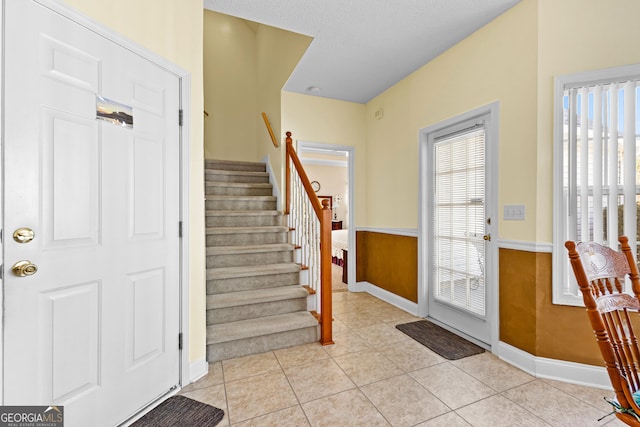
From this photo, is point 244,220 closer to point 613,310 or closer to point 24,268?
point 24,268

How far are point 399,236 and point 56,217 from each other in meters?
3.15

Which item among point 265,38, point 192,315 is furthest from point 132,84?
point 265,38

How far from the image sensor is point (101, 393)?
1529 mm

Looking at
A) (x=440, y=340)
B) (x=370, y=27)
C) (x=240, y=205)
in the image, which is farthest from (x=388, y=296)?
(x=370, y=27)

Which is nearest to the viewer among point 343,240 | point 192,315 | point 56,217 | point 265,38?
point 56,217

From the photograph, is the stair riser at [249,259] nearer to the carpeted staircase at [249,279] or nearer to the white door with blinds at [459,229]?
the carpeted staircase at [249,279]

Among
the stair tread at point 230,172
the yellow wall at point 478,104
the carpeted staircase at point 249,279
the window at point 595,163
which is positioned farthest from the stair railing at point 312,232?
the window at point 595,163

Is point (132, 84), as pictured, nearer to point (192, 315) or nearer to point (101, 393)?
point (192, 315)

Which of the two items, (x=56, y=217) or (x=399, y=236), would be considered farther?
(x=399, y=236)

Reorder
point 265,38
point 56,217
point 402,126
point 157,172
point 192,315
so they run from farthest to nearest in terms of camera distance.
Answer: point 265,38 → point 402,126 → point 192,315 → point 157,172 → point 56,217

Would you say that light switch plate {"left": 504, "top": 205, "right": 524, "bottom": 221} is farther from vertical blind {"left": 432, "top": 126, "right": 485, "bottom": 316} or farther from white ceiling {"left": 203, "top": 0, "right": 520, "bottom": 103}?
white ceiling {"left": 203, "top": 0, "right": 520, "bottom": 103}

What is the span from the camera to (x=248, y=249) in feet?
9.99

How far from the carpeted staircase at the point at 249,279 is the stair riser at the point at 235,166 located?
14.3 inches

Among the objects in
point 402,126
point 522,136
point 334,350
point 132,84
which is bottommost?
point 334,350
